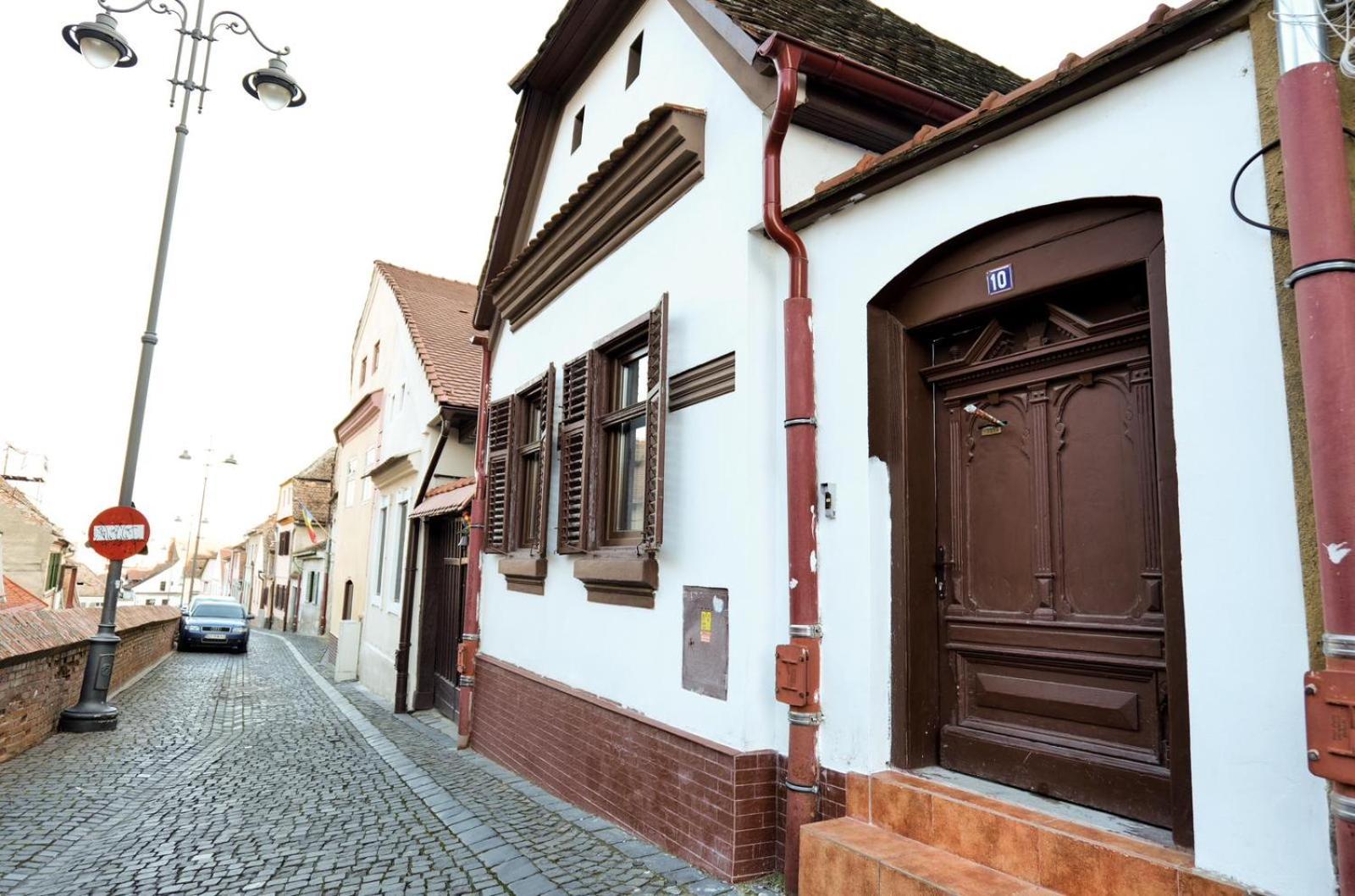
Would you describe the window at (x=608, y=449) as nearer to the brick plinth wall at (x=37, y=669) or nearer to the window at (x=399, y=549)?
the brick plinth wall at (x=37, y=669)

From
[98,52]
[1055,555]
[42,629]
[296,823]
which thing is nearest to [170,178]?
[98,52]

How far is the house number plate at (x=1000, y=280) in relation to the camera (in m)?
3.92

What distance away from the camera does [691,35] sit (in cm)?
615

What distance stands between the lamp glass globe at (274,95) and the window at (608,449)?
6691 millimetres

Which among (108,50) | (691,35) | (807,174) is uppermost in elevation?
(108,50)

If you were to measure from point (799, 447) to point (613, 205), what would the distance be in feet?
10.1

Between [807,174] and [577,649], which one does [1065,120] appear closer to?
[807,174]

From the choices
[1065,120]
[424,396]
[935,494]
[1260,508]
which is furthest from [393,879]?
[424,396]

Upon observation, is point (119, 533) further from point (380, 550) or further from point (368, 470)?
point (368, 470)

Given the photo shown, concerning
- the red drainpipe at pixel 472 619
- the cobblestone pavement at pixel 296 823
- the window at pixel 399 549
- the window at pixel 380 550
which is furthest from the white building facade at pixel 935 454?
the window at pixel 380 550

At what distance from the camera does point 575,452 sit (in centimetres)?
702

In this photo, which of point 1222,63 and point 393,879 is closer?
point 1222,63

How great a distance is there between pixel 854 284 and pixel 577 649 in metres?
3.71

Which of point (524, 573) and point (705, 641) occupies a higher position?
point (524, 573)
